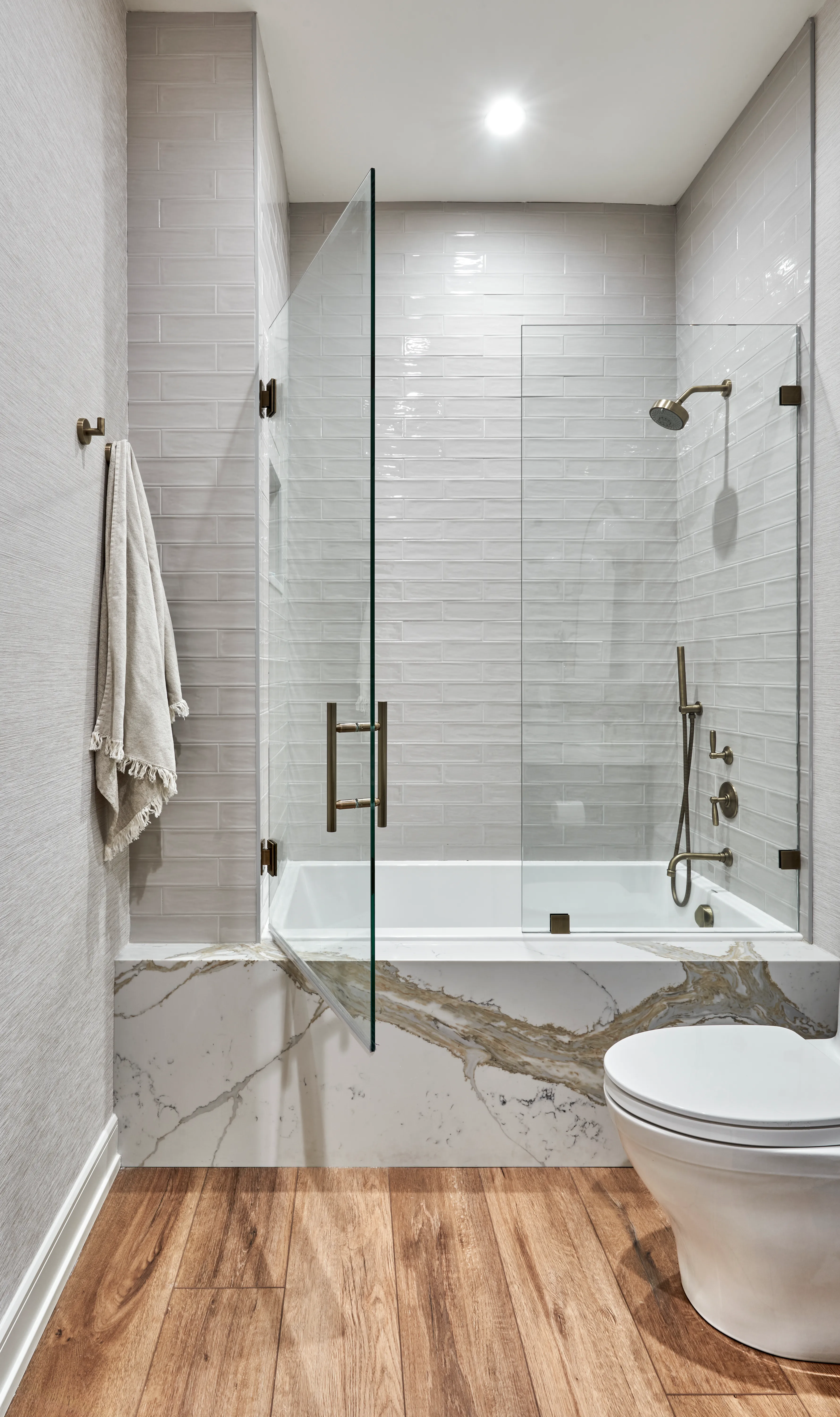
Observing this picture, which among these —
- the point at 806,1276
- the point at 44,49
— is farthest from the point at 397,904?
the point at 44,49

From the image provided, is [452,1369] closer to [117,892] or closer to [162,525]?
[117,892]

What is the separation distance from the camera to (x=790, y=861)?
213cm

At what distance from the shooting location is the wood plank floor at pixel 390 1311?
1.32 m

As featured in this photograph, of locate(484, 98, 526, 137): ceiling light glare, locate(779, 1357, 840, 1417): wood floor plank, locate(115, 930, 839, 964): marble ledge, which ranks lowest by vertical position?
locate(779, 1357, 840, 1417): wood floor plank

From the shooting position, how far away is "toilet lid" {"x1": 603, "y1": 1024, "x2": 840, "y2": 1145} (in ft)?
4.47

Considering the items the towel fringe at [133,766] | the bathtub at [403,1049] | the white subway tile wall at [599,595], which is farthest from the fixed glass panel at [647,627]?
the towel fringe at [133,766]

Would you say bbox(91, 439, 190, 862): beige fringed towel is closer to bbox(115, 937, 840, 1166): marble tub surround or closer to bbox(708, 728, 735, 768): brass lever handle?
bbox(115, 937, 840, 1166): marble tub surround

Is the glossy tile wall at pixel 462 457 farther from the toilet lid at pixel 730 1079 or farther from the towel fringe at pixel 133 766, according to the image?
the toilet lid at pixel 730 1079

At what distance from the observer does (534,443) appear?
2205mm

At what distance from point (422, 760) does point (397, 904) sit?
499 millimetres

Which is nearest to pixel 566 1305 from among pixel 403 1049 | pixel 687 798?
pixel 403 1049

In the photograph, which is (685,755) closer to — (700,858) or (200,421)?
(700,858)

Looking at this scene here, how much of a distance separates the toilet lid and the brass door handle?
2.10ft

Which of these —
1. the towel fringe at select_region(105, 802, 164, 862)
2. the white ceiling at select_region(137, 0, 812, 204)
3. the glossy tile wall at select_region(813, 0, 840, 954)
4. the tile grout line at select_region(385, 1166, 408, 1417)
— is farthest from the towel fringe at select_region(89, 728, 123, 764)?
the white ceiling at select_region(137, 0, 812, 204)
